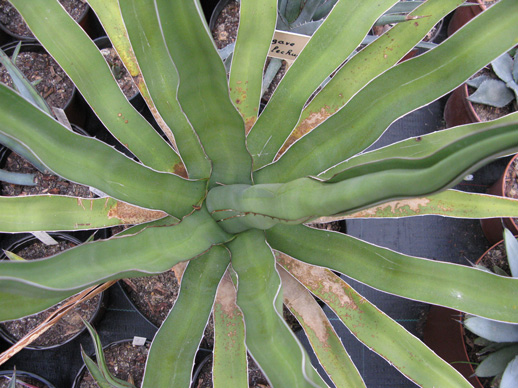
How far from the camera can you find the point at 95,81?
757 millimetres

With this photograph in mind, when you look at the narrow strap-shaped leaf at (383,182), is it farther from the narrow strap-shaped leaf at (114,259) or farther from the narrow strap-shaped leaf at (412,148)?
the narrow strap-shaped leaf at (412,148)

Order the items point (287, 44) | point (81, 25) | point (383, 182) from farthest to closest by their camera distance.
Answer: point (81, 25) → point (287, 44) → point (383, 182)

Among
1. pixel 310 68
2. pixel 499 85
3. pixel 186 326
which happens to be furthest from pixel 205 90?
pixel 499 85

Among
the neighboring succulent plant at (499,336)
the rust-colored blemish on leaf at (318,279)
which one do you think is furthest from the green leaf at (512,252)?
the rust-colored blemish on leaf at (318,279)

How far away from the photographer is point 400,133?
55.0 inches

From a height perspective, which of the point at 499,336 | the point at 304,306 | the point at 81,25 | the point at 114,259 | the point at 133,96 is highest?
the point at 81,25

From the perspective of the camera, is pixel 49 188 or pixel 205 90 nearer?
pixel 205 90

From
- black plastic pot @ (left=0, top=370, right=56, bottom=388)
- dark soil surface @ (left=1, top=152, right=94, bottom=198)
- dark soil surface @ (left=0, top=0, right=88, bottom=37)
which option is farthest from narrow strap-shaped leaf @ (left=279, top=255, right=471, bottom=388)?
dark soil surface @ (left=0, top=0, right=88, bottom=37)

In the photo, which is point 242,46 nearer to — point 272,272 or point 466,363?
point 272,272

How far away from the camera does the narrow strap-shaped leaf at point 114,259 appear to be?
495mm

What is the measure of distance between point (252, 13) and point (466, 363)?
3.71 ft

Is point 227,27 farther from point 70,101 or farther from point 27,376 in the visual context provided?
point 27,376

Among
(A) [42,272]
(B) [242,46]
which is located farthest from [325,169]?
(A) [42,272]

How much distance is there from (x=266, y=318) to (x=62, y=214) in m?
0.50
